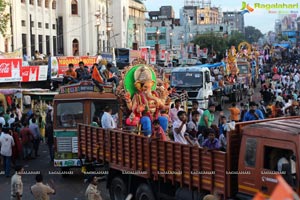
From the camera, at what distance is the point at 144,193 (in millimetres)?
10914

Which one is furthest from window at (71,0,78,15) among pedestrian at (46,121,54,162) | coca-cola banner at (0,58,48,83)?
pedestrian at (46,121,54,162)

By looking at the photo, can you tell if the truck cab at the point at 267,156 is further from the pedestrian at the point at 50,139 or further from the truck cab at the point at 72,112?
the pedestrian at the point at 50,139

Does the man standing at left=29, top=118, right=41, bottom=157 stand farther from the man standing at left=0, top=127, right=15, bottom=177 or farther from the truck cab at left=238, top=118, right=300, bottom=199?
the truck cab at left=238, top=118, right=300, bottom=199

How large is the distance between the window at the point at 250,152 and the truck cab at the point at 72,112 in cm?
741

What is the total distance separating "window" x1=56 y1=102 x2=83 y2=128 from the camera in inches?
609

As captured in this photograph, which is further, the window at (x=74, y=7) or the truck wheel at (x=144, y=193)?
the window at (x=74, y=7)

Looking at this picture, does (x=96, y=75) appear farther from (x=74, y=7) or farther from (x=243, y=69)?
(x=74, y=7)

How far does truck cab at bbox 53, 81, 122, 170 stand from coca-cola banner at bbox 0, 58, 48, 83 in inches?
560

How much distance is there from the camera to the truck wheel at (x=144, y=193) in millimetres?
10746

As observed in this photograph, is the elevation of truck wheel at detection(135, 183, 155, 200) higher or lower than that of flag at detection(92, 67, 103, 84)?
lower

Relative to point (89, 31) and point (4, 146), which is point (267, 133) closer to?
point (4, 146)

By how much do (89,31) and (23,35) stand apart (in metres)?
16.6

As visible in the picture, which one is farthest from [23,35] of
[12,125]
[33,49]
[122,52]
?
[12,125]

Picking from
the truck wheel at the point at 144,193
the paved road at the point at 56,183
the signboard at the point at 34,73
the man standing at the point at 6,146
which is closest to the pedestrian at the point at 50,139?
the paved road at the point at 56,183
